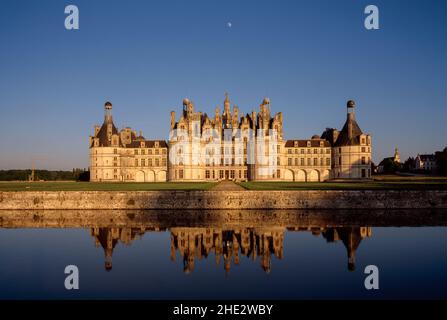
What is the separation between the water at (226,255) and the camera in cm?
1301

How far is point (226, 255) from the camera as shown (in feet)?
57.3

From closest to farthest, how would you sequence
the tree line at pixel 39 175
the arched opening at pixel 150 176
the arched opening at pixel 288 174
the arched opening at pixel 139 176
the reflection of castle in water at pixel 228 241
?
the reflection of castle in water at pixel 228 241, the arched opening at pixel 288 174, the arched opening at pixel 150 176, the arched opening at pixel 139 176, the tree line at pixel 39 175

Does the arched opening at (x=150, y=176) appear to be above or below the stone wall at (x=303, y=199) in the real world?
above

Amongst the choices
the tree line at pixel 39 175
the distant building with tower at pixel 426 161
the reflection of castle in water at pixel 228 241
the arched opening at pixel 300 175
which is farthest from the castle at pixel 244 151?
the distant building with tower at pixel 426 161

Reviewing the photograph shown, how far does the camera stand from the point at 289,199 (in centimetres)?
3109

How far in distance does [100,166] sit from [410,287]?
54.5 m

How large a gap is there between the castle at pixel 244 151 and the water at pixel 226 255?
103 ft

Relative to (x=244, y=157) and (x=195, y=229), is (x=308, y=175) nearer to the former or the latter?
(x=244, y=157)

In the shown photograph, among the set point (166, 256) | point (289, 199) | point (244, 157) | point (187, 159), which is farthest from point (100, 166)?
point (166, 256)

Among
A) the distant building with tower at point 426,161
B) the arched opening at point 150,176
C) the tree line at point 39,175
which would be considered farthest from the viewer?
the distant building with tower at point 426,161

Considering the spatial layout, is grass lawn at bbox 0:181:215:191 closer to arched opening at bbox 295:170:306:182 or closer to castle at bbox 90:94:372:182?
castle at bbox 90:94:372:182

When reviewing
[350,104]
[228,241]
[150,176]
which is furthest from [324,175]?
[228,241]

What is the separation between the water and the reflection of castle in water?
1.8 inches

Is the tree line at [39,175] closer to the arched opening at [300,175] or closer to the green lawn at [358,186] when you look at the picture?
the arched opening at [300,175]
